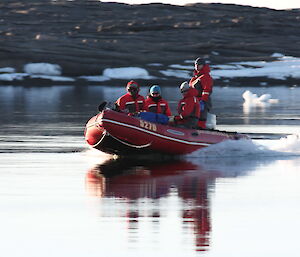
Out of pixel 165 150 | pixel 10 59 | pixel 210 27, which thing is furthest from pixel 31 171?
pixel 210 27

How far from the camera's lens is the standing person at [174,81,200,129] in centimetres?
2147

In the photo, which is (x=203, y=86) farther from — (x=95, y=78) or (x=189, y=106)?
(x=95, y=78)

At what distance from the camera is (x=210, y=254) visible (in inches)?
418

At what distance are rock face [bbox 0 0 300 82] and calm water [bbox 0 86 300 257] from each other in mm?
71493

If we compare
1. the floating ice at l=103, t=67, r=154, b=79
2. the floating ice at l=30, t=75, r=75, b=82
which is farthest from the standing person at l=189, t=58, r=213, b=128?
the floating ice at l=103, t=67, r=154, b=79

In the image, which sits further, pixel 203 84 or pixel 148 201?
pixel 203 84

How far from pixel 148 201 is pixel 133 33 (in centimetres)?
11663

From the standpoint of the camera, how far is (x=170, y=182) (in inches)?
665

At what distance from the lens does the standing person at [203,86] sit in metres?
22.6

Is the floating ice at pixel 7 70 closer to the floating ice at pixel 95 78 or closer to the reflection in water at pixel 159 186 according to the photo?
the floating ice at pixel 95 78

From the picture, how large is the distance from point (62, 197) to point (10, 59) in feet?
267

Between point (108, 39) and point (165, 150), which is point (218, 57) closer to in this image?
point (108, 39)

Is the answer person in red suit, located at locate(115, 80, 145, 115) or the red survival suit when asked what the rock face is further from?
the red survival suit

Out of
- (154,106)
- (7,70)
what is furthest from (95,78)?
(154,106)
